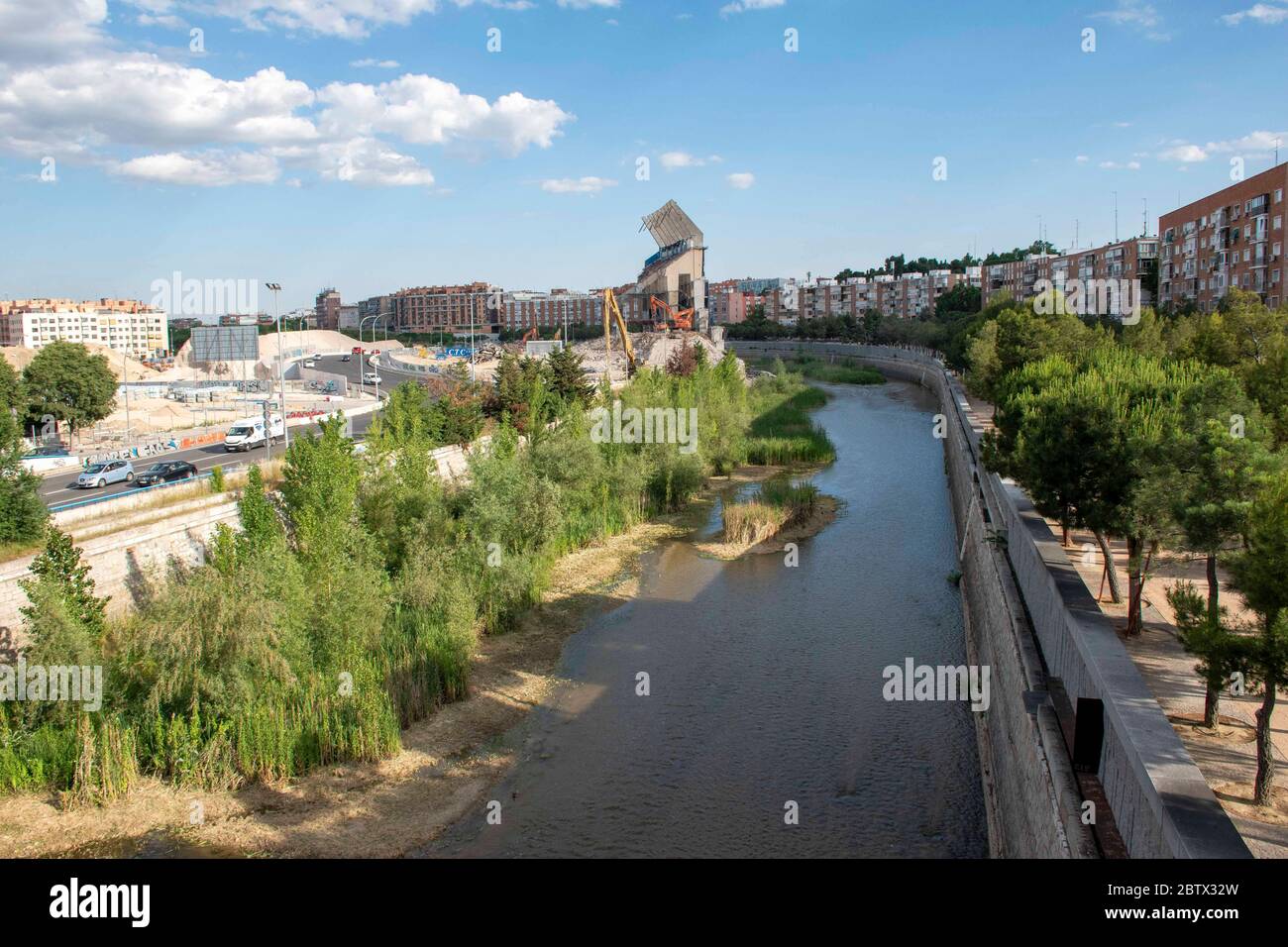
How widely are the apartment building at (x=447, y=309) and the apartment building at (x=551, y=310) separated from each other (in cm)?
341

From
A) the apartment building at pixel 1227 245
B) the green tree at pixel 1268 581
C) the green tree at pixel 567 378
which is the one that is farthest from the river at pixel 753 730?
the apartment building at pixel 1227 245

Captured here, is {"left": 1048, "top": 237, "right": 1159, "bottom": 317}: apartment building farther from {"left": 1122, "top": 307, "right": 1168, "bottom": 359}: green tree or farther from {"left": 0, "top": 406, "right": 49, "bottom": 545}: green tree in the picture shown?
{"left": 0, "top": 406, "right": 49, "bottom": 545}: green tree

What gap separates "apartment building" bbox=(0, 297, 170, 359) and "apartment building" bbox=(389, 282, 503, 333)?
39.4 metres

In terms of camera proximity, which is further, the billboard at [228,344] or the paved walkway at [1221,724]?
the billboard at [228,344]

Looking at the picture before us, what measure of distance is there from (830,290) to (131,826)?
14104cm

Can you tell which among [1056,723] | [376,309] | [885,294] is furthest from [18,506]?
[376,309]

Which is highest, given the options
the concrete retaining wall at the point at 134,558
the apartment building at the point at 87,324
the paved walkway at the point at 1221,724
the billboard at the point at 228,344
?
the apartment building at the point at 87,324

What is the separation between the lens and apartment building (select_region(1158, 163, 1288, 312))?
143ft

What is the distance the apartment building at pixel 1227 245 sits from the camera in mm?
43688

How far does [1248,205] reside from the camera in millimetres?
46219

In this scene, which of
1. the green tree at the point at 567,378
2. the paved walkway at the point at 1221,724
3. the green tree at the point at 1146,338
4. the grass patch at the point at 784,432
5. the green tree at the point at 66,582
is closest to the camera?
the paved walkway at the point at 1221,724

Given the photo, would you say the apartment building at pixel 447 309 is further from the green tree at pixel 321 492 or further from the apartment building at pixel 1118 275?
the green tree at pixel 321 492
